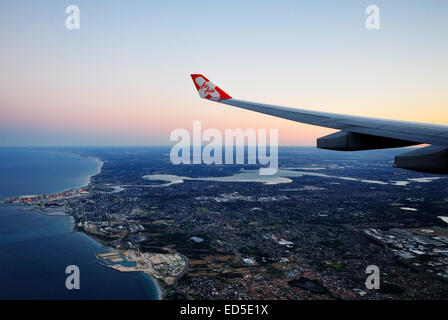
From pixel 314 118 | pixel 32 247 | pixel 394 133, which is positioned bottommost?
pixel 32 247

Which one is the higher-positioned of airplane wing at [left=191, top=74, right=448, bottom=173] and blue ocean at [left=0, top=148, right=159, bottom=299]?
airplane wing at [left=191, top=74, right=448, bottom=173]

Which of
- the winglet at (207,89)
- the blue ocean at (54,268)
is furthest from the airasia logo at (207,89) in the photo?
the blue ocean at (54,268)

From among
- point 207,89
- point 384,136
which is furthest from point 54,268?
point 384,136

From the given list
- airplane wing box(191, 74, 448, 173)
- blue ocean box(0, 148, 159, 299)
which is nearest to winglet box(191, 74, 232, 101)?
airplane wing box(191, 74, 448, 173)

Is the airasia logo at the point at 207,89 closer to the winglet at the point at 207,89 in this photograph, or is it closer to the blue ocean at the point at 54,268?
the winglet at the point at 207,89

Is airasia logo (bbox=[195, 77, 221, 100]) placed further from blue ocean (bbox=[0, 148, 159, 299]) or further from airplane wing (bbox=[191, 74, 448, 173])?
blue ocean (bbox=[0, 148, 159, 299])
